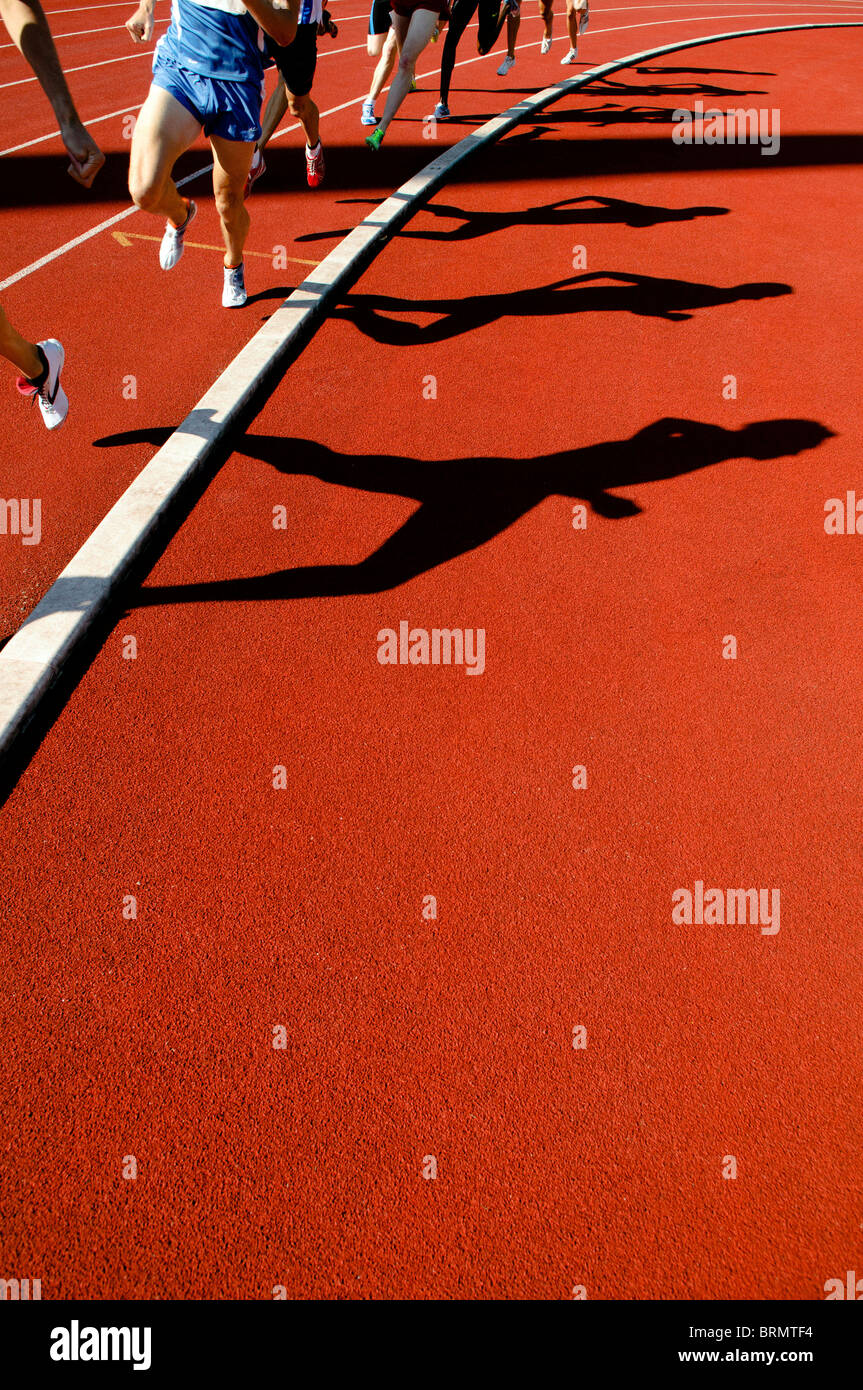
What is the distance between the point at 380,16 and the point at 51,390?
331 inches

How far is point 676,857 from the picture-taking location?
3.11 meters

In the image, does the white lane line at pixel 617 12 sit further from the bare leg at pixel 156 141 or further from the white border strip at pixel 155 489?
the bare leg at pixel 156 141

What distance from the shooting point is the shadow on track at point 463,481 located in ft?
13.9

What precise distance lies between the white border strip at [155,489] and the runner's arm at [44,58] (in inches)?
58.2

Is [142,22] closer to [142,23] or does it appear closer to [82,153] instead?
[142,23]

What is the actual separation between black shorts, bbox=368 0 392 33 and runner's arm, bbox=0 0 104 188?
26.3ft

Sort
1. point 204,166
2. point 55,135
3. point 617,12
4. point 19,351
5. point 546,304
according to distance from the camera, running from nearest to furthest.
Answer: point 19,351
point 546,304
point 204,166
point 55,135
point 617,12

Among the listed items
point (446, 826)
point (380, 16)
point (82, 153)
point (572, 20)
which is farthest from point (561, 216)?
point (572, 20)

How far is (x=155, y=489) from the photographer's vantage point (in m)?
4.65

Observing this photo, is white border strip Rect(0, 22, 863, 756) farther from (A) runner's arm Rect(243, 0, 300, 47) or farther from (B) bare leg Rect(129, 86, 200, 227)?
(A) runner's arm Rect(243, 0, 300, 47)

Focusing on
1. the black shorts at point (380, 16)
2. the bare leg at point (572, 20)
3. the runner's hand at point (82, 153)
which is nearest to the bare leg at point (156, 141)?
the runner's hand at point (82, 153)

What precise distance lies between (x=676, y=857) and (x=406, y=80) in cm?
898
